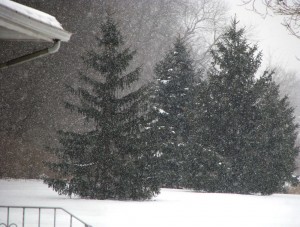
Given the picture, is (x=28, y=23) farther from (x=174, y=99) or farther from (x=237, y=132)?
(x=174, y=99)

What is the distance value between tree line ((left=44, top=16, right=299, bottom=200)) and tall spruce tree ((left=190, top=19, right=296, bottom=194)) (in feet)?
0.15

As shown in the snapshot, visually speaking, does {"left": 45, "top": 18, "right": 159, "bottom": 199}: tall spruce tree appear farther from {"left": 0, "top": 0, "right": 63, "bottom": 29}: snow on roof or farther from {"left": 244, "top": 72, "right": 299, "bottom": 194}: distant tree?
{"left": 0, "top": 0, "right": 63, "bottom": 29}: snow on roof

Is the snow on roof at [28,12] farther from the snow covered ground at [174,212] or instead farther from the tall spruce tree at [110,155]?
the tall spruce tree at [110,155]

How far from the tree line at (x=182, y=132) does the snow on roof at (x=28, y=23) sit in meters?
13.1

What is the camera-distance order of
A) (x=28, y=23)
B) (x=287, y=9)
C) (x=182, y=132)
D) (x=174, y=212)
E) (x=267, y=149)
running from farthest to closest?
(x=182, y=132) → (x=267, y=149) → (x=174, y=212) → (x=287, y=9) → (x=28, y=23)

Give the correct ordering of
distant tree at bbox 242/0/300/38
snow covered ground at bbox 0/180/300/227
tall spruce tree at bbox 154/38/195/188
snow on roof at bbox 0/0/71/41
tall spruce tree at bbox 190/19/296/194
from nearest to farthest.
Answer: snow on roof at bbox 0/0/71/41
distant tree at bbox 242/0/300/38
snow covered ground at bbox 0/180/300/227
tall spruce tree at bbox 190/19/296/194
tall spruce tree at bbox 154/38/195/188

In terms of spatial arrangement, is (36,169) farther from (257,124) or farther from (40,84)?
(257,124)

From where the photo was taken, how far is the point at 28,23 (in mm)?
6414

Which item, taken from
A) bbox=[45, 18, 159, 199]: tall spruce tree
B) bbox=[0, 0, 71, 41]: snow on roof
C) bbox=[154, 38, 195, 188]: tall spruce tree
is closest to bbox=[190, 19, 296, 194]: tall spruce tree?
bbox=[154, 38, 195, 188]: tall spruce tree

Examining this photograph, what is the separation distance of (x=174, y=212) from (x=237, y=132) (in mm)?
11620

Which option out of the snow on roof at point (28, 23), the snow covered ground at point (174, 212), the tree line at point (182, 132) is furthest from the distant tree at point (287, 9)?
the tree line at point (182, 132)

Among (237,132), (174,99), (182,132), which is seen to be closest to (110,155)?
(237,132)

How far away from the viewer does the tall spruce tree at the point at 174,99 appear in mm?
29016

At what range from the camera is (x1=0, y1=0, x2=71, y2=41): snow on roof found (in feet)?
20.1
